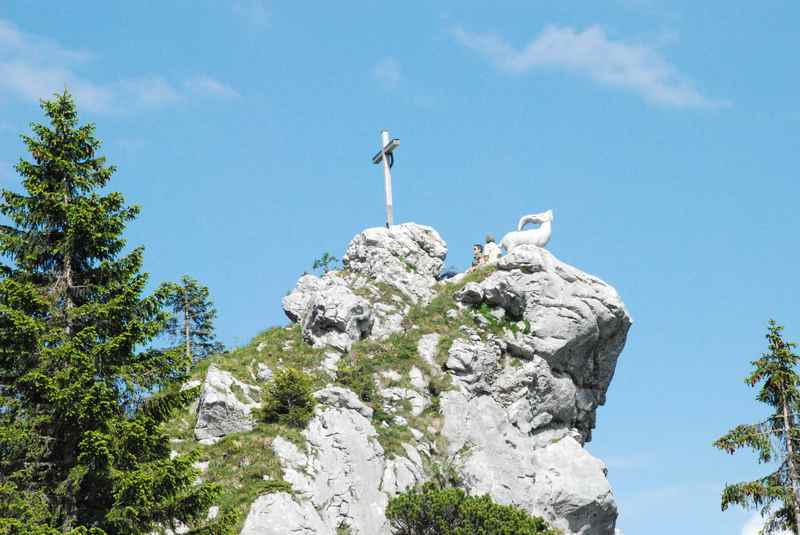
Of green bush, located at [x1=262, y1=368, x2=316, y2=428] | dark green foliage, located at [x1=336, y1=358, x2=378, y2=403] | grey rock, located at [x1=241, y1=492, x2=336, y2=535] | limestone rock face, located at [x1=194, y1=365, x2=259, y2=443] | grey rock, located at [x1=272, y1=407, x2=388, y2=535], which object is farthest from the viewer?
dark green foliage, located at [x1=336, y1=358, x2=378, y2=403]

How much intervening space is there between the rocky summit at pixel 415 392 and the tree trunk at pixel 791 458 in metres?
13.5

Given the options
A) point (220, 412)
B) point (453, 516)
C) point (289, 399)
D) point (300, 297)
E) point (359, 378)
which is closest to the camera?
point (453, 516)

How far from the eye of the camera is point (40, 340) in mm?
22344

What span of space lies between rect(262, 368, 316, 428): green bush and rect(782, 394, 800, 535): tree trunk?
55.0 ft

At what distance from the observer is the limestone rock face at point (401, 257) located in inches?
1882

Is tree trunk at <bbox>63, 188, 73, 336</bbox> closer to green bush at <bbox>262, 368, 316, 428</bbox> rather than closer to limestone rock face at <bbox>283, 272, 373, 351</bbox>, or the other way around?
green bush at <bbox>262, 368, 316, 428</bbox>

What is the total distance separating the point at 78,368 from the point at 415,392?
20.5 m

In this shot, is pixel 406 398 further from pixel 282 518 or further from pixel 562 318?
pixel 282 518

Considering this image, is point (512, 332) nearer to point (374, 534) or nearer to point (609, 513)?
point (609, 513)

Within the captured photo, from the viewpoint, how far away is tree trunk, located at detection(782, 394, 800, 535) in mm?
26219

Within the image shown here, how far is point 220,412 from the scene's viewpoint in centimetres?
3862

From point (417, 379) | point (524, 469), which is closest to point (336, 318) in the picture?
point (417, 379)

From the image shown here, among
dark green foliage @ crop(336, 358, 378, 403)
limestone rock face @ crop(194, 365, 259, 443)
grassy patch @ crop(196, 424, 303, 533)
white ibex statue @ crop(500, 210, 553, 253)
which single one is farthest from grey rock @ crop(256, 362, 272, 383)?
white ibex statue @ crop(500, 210, 553, 253)

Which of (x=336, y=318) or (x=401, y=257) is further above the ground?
(x=401, y=257)
